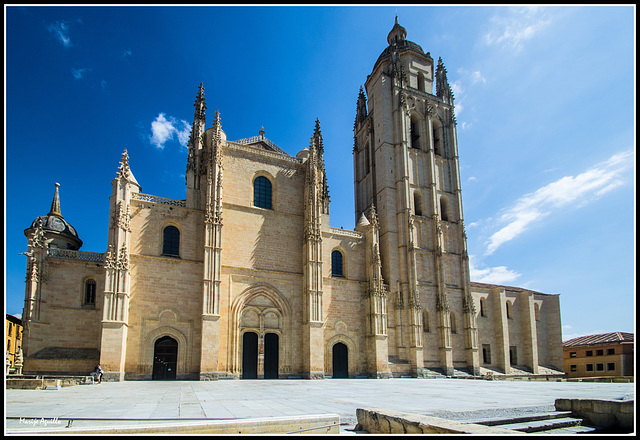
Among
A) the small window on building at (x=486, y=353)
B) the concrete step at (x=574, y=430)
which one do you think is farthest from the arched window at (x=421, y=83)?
the concrete step at (x=574, y=430)

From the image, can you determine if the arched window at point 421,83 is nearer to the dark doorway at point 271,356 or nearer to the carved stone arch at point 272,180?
the carved stone arch at point 272,180

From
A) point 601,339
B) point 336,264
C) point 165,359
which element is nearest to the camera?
point 165,359

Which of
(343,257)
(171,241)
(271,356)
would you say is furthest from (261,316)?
(343,257)

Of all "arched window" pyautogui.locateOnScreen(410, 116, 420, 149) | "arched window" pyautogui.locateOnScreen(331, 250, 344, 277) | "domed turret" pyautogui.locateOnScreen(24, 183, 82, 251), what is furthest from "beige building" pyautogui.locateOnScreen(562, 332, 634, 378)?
"domed turret" pyautogui.locateOnScreen(24, 183, 82, 251)

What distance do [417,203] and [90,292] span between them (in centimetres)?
2654

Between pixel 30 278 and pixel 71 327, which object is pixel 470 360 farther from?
pixel 30 278

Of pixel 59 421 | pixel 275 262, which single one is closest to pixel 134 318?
pixel 275 262

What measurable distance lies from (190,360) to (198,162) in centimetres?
1293

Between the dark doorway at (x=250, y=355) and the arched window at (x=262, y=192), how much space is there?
8.89 metres

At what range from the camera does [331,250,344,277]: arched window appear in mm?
33906

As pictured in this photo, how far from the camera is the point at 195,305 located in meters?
27.8

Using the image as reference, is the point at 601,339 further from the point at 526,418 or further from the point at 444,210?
the point at 526,418

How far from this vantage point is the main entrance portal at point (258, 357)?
28719 millimetres

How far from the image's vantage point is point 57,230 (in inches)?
1308
